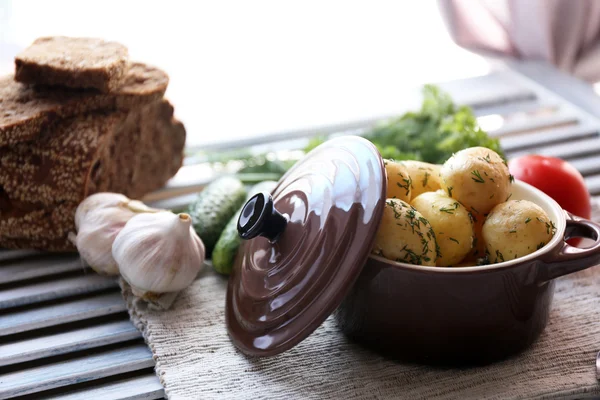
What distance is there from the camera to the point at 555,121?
5.57 feet

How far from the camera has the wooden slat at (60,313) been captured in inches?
44.7

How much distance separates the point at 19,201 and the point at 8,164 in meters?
0.07

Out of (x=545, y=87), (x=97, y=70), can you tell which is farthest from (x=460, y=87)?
(x=97, y=70)

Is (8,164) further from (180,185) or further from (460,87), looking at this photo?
(460,87)

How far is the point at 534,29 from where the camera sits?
2.00 metres

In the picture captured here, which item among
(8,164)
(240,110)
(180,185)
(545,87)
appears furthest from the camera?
(240,110)

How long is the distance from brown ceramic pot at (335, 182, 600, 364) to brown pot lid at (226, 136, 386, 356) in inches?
2.7

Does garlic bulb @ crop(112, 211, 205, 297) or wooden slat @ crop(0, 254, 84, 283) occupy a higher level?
garlic bulb @ crop(112, 211, 205, 297)

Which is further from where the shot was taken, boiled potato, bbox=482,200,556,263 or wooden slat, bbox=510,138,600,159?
wooden slat, bbox=510,138,600,159

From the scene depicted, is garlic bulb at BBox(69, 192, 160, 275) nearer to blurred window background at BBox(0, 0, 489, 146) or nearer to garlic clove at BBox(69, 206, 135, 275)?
garlic clove at BBox(69, 206, 135, 275)

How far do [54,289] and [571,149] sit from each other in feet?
3.51

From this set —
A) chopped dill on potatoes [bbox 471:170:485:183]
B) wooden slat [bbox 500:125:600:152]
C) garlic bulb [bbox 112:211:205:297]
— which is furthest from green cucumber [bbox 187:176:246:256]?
wooden slat [bbox 500:125:600:152]

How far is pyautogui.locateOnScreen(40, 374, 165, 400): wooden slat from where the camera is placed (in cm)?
100

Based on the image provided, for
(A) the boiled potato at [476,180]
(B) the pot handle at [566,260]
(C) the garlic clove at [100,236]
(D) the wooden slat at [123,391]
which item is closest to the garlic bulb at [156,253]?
(C) the garlic clove at [100,236]
